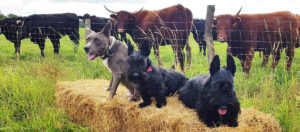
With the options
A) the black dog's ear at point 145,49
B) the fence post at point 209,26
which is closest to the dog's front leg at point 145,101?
the black dog's ear at point 145,49

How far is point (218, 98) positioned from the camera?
2.31m

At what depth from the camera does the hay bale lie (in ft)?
9.12

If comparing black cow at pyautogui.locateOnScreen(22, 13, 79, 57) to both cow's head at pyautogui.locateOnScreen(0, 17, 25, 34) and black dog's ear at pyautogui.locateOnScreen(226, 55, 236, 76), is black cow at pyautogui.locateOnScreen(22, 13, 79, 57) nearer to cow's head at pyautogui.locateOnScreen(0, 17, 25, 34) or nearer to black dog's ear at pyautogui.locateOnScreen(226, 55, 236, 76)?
cow's head at pyautogui.locateOnScreen(0, 17, 25, 34)

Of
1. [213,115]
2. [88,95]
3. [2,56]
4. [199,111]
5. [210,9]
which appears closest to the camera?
[213,115]

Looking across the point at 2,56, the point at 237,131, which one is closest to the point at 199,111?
the point at 237,131

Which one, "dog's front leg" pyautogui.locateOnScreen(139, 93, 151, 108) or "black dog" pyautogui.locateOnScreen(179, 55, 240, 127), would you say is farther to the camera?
"dog's front leg" pyautogui.locateOnScreen(139, 93, 151, 108)

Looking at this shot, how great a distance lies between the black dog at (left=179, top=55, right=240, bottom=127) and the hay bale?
3.7 inches

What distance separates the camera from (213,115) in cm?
249

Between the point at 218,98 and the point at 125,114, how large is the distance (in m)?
1.36

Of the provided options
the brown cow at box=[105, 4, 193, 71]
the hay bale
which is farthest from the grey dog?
the brown cow at box=[105, 4, 193, 71]

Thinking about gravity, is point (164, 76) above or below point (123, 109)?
above

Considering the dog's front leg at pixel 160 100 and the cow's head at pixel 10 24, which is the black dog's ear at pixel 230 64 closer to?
the dog's front leg at pixel 160 100

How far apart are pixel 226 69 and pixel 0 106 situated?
385 centimetres

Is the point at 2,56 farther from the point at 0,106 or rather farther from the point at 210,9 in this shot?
the point at 210,9
